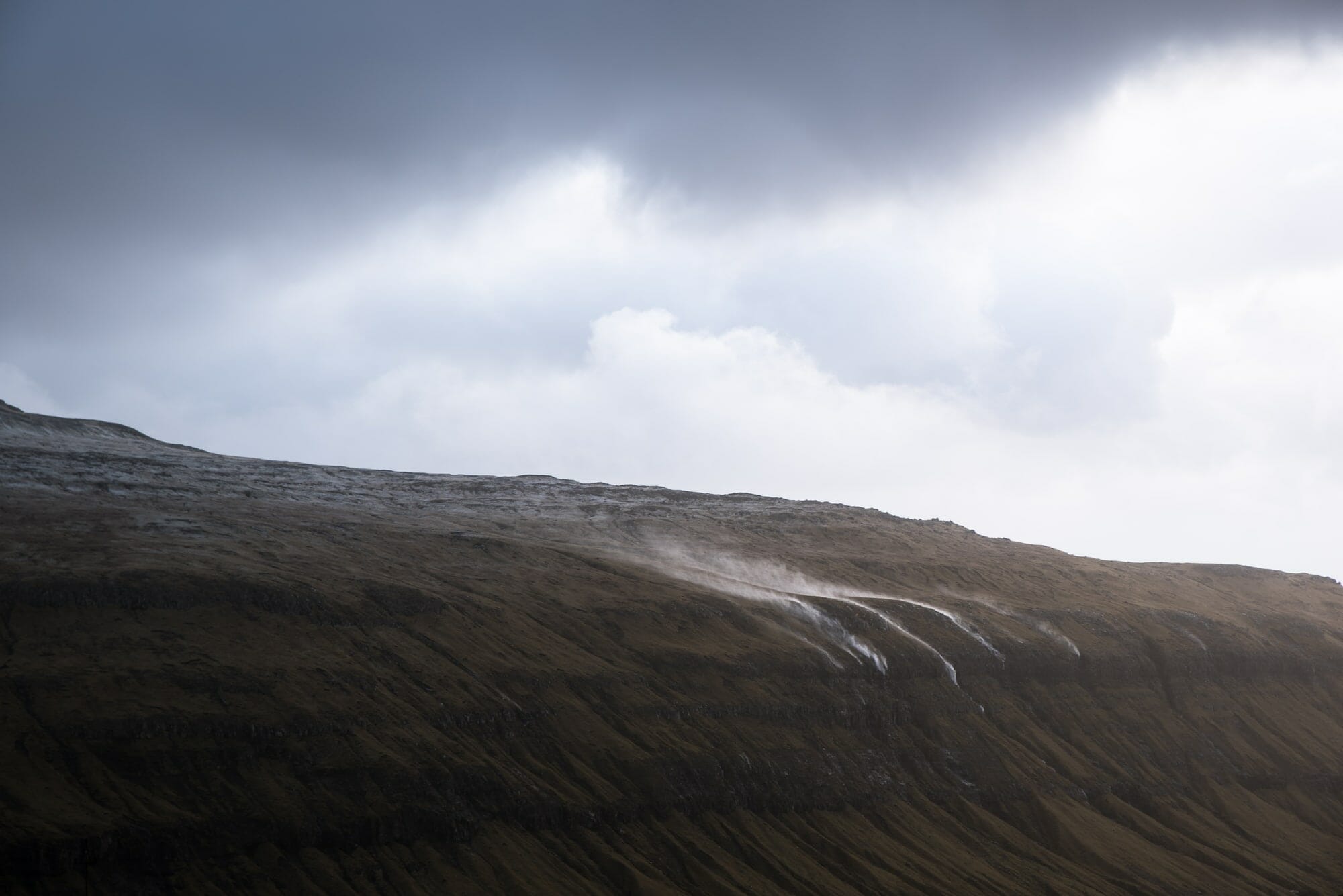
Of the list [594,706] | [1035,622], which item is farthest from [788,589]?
[594,706]

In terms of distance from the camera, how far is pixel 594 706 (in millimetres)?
35156

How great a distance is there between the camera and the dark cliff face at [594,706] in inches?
1034

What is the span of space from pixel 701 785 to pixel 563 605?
9038 millimetres

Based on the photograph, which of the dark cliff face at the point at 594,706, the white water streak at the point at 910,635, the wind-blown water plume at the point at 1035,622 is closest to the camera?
the dark cliff face at the point at 594,706

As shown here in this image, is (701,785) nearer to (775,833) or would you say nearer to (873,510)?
(775,833)

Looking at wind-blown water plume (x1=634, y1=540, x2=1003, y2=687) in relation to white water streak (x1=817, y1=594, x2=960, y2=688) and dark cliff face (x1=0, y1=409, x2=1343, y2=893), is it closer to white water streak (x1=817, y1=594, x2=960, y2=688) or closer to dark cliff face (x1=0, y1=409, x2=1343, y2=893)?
white water streak (x1=817, y1=594, x2=960, y2=688)

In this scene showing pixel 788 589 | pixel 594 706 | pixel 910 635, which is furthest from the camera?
pixel 788 589

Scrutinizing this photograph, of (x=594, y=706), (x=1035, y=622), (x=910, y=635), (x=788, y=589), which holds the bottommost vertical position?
(x=594, y=706)

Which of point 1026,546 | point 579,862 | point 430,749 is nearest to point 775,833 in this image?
point 579,862

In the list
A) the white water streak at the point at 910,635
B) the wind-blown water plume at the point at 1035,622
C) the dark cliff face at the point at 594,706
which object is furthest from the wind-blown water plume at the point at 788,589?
the wind-blown water plume at the point at 1035,622

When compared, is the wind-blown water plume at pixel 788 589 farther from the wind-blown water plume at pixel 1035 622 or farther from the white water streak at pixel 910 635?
the wind-blown water plume at pixel 1035 622

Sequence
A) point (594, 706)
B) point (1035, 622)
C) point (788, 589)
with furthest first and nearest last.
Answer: point (1035, 622)
point (788, 589)
point (594, 706)

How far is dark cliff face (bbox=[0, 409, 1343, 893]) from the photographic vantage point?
26266 mm

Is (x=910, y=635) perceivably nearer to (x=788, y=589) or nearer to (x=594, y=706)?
(x=788, y=589)
